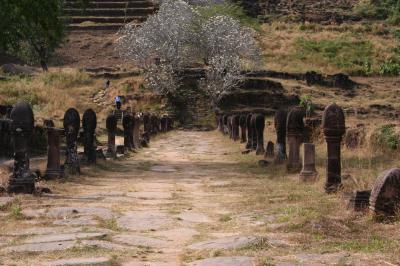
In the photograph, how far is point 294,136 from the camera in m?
12.5

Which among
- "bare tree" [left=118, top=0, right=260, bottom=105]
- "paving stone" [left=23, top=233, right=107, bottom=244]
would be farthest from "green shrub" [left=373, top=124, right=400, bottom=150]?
"bare tree" [left=118, top=0, right=260, bottom=105]

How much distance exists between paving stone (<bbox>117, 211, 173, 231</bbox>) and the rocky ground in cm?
1

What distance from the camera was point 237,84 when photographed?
41.6m

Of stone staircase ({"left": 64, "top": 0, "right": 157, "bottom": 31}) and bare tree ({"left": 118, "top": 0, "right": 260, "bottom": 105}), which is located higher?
stone staircase ({"left": 64, "top": 0, "right": 157, "bottom": 31})

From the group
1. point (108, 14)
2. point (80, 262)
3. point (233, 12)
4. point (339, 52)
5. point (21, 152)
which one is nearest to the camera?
point (80, 262)

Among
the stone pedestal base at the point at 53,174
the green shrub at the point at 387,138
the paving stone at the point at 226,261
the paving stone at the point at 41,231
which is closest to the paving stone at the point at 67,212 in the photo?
the paving stone at the point at 41,231

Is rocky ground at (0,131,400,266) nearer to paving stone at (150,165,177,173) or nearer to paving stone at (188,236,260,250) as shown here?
paving stone at (188,236,260,250)

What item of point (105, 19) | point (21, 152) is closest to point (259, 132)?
point (21, 152)

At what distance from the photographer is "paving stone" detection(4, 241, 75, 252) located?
5.67m

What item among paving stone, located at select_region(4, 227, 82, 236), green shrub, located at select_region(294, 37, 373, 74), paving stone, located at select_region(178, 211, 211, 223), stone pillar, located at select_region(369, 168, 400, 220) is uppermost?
green shrub, located at select_region(294, 37, 373, 74)

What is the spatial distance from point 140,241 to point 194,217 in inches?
63.6

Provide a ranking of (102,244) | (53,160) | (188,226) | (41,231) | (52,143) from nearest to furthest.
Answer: (102,244), (41,231), (188,226), (53,160), (52,143)

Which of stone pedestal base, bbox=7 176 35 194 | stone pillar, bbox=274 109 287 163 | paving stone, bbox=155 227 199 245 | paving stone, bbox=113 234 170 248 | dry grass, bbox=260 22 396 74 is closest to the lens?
paving stone, bbox=113 234 170 248

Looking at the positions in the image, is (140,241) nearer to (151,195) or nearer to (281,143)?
(151,195)
